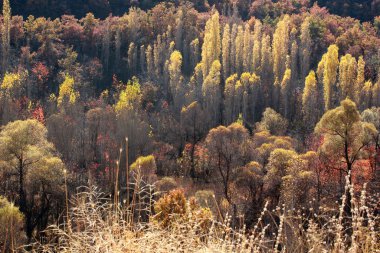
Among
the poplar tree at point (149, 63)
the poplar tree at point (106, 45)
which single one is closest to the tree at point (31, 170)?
the poplar tree at point (149, 63)

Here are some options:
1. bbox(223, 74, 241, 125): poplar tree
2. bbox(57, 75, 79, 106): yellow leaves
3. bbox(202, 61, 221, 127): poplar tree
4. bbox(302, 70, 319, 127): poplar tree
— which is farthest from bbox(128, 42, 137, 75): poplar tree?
bbox(302, 70, 319, 127): poplar tree

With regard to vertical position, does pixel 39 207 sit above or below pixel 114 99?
below

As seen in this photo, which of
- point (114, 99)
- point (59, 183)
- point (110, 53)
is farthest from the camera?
point (110, 53)

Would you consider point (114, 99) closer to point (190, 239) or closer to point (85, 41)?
point (85, 41)

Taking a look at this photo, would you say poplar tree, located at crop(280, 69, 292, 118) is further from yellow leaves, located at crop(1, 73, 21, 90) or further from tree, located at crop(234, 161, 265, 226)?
yellow leaves, located at crop(1, 73, 21, 90)

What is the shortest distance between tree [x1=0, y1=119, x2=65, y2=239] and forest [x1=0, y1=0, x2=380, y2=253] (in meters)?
0.07

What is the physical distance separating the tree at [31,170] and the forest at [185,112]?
70 millimetres

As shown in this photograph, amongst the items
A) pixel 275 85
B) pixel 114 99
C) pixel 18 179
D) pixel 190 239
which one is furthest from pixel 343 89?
pixel 190 239

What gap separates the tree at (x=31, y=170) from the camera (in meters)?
22.5

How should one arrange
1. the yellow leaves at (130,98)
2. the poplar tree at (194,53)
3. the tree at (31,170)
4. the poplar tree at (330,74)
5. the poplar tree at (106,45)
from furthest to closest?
the poplar tree at (106,45), the poplar tree at (194,53), the poplar tree at (330,74), the yellow leaves at (130,98), the tree at (31,170)

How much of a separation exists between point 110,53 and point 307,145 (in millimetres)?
31828

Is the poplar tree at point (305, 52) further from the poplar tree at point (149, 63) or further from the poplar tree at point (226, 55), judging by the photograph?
the poplar tree at point (149, 63)

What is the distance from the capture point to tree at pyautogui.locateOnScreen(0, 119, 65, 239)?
22.5 metres

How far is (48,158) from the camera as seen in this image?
927 inches
